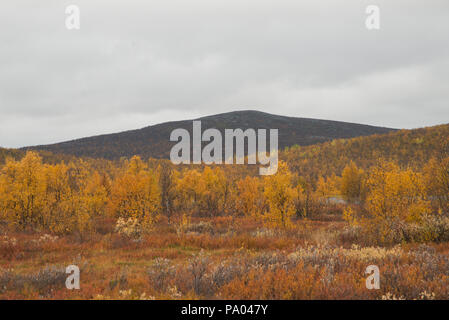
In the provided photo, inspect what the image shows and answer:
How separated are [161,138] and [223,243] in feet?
492

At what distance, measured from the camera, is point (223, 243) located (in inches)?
503

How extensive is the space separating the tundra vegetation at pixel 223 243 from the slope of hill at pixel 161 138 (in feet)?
369

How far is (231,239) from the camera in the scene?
13.2 meters

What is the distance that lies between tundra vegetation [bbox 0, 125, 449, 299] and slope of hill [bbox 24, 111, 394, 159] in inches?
4423

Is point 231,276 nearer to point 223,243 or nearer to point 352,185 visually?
point 223,243

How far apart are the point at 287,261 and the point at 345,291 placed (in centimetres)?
239

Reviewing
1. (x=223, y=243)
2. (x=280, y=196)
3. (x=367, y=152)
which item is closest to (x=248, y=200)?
(x=280, y=196)

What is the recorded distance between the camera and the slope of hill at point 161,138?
131m

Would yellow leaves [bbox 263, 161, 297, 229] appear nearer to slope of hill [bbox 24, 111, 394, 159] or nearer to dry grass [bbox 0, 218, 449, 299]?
dry grass [bbox 0, 218, 449, 299]

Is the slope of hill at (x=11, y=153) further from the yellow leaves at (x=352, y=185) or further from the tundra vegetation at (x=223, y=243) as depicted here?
the yellow leaves at (x=352, y=185)

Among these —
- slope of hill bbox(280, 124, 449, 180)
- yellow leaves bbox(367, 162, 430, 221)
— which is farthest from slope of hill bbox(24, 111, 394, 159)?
yellow leaves bbox(367, 162, 430, 221)

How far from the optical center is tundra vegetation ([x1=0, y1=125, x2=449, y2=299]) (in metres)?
6.23

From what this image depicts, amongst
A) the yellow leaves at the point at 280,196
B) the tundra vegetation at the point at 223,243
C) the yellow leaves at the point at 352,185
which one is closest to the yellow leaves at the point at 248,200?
the tundra vegetation at the point at 223,243

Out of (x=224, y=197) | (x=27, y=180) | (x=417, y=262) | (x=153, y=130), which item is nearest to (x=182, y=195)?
(x=224, y=197)
